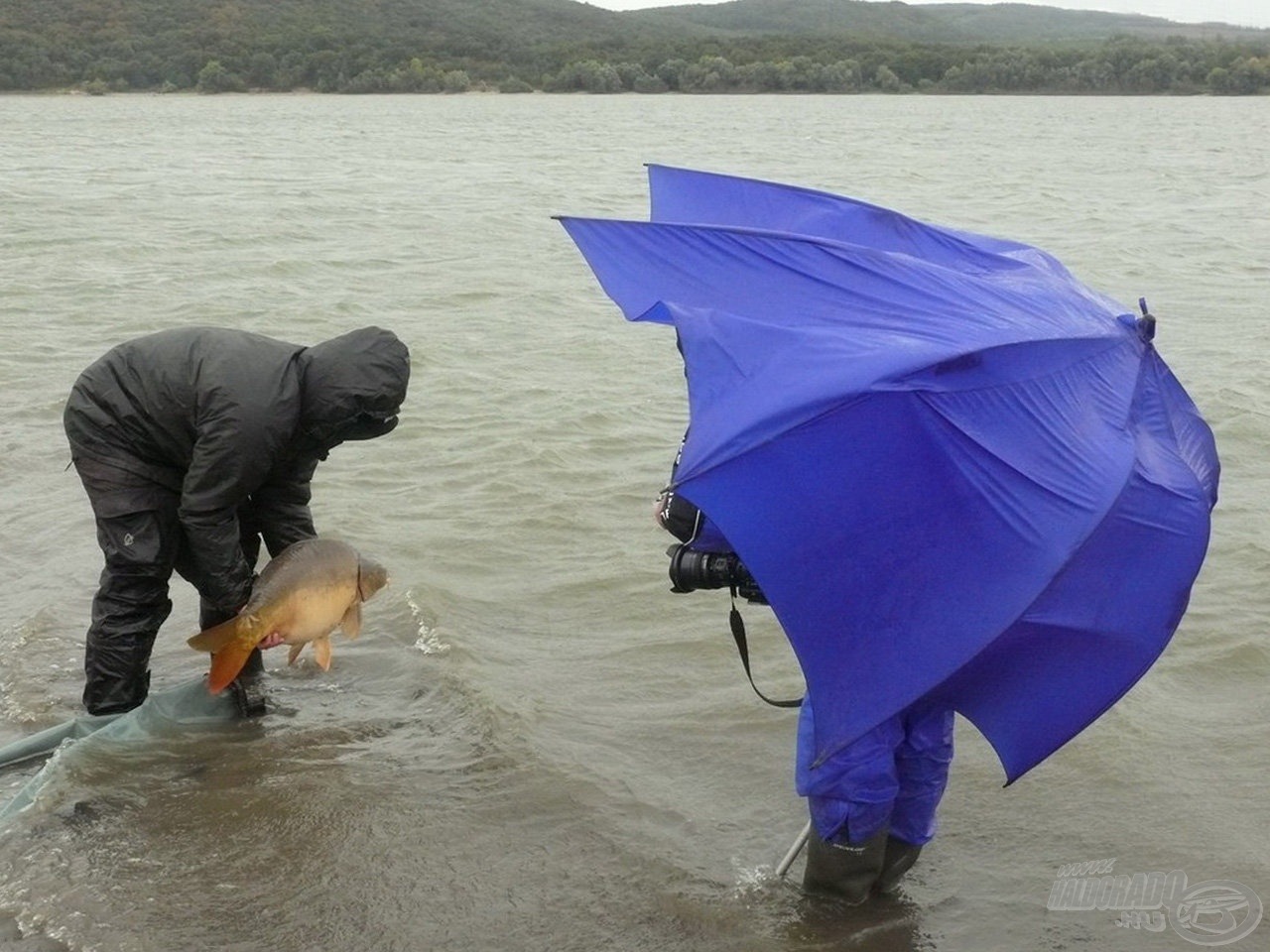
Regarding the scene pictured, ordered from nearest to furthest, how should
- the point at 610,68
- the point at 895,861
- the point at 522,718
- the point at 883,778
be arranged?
the point at 883,778
the point at 895,861
the point at 522,718
the point at 610,68

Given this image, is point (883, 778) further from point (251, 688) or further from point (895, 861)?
point (251, 688)

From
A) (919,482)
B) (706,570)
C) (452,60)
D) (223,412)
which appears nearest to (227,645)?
(223,412)

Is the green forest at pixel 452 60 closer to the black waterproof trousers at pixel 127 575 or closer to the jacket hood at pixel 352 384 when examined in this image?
the black waterproof trousers at pixel 127 575

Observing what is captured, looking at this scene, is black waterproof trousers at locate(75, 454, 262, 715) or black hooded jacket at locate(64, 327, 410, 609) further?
black waterproof trousers at locate(75, 454, 262, 715)

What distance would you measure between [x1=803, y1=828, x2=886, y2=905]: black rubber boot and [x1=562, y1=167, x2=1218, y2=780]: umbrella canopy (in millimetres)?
505

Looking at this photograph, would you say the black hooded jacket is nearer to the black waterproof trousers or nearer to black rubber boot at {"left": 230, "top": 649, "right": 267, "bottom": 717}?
the black waterproof trousers

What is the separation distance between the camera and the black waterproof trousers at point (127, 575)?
4773mm

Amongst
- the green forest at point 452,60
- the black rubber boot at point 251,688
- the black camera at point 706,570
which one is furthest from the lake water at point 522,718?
the green forest at point 452,60

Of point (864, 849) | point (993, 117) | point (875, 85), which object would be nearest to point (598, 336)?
point (864, 849)

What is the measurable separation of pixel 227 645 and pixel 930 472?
2.45m

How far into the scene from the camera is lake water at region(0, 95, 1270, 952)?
4.34 m

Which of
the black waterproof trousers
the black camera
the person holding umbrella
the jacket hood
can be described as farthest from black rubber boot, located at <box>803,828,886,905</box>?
the black waterproof trousers

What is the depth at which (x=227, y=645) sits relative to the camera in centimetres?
467

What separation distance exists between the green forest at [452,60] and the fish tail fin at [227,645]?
221 feet
